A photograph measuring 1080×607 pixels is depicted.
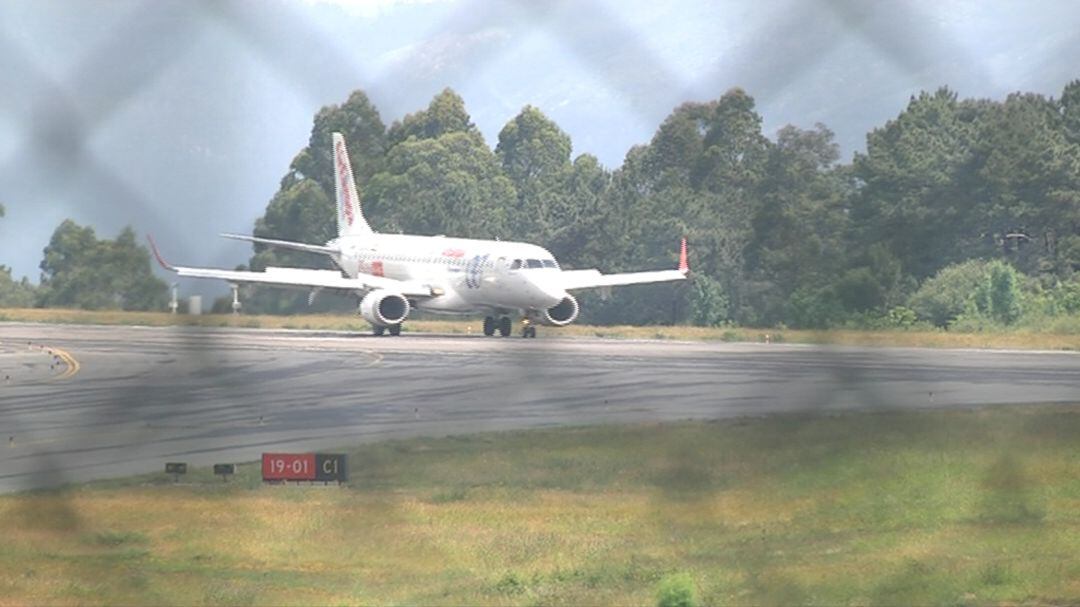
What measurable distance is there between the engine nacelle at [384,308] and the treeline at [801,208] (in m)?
26.4

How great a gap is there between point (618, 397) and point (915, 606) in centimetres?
1029

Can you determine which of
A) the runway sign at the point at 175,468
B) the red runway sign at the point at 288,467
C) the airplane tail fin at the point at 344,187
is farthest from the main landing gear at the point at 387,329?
the red runway sign at the point at 288,467

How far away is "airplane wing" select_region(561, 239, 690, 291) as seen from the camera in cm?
1206

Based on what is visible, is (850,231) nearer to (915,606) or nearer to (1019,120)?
(1019,120)

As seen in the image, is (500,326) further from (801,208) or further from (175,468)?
(801,208)

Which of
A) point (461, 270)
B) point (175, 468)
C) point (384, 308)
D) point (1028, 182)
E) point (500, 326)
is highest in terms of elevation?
point (461, 270)

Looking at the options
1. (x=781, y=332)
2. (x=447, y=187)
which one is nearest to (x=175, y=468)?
(x=447, y=187)

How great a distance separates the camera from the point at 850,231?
8750 mm

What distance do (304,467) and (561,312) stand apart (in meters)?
17.4

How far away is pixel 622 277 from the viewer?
52.0ft

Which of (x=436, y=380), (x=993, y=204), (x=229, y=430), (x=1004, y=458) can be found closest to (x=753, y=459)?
(x=1004, y=458)

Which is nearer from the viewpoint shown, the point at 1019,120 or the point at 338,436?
the point at 1019,120

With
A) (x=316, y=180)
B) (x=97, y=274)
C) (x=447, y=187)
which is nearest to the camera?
(x=97, y=274)

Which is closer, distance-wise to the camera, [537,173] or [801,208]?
[801,208]
